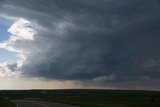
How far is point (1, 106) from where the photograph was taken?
52.9m

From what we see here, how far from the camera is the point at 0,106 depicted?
52.6 meters

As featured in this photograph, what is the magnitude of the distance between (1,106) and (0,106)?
1.07 ft
